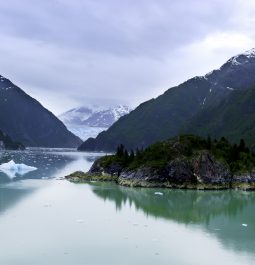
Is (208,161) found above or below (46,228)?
above

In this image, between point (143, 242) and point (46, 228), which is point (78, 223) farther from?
point (143, 242)

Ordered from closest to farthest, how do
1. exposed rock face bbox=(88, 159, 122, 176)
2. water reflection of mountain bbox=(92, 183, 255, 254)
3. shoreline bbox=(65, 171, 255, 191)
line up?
water reflection of mountain bbox=(92, 183, 255, 254)
shoreline bbox=(65, 171, 255, 191)
exposed rock face bbox=(88, 159, 122, 176)

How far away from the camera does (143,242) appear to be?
37.4 metres

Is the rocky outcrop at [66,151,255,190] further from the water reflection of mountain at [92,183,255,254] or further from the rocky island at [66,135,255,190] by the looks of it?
the water reflection of mountain at [92,183,255,254]

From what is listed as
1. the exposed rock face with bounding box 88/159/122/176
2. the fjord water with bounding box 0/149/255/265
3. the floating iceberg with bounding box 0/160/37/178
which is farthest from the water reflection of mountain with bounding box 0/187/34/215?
the floating iceberg with bounding box 0/160/37/178

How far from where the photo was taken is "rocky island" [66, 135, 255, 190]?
83562 mm

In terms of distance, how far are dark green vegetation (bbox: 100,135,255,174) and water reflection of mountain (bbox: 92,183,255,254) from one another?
7755 mm

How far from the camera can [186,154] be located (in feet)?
285

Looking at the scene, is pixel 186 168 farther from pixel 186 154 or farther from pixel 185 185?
pixel 186 154

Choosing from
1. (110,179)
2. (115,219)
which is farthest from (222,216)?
(110,179)

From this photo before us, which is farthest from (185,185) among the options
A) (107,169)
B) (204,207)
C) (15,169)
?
(15,169)

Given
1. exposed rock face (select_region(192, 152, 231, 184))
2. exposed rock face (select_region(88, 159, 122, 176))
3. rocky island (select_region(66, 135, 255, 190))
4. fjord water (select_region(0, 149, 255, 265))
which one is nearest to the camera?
fjord water (select_region(0, 149, 255, 265))

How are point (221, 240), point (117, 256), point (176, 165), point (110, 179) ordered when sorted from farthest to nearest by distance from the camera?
point (110, 179) → point (176, 165) → point (221, 240) → point (117, 256)

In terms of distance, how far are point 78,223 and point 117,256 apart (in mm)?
12901
